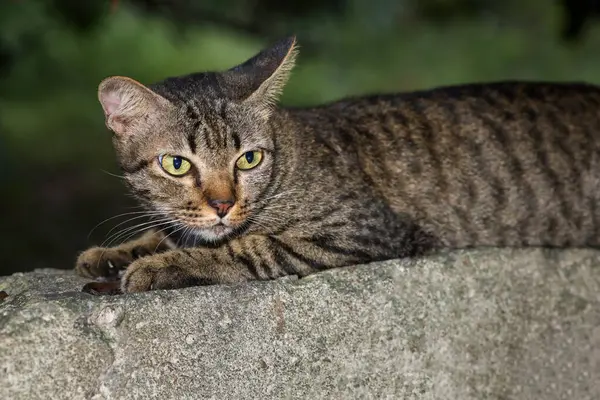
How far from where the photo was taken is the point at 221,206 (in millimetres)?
3373

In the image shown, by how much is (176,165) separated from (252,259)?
47cm

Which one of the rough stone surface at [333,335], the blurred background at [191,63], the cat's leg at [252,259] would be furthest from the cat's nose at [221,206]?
the blurred background at [191,63]

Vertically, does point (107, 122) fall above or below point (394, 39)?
above

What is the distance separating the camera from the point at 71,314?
2.94 metres

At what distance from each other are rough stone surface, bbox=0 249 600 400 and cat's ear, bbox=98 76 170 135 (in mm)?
661

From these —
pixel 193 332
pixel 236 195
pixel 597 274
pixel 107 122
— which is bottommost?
pixel 597 274

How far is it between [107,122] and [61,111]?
4683mm

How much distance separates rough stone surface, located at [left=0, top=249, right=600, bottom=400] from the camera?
292cm

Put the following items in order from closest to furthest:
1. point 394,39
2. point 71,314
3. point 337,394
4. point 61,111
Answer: point 71,314, point 337,394, point 61,111, point 394,39

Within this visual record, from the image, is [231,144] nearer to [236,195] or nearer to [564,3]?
[236,195]

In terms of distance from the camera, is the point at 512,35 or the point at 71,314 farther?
the point at 512,35

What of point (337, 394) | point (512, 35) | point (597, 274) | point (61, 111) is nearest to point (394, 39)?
point (512, 35)

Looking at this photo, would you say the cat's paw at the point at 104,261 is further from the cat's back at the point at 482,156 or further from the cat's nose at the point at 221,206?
the cat's back at the point at 482,156

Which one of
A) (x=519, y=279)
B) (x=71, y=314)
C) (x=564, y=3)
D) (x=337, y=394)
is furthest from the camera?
(x=564, y=3)
